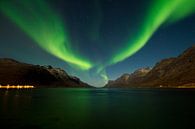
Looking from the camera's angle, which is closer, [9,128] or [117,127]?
[9,128]

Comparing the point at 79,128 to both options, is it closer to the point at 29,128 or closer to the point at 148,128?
the point at 29,128

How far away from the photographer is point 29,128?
36531 millimetres

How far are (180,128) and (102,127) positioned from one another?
43.0ft

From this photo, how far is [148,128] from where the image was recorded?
38.1m

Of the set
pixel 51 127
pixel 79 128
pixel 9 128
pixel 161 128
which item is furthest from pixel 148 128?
pixel 9 128

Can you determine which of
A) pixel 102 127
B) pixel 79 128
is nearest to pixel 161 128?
pixel 102 127

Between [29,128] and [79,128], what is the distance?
26.5ft

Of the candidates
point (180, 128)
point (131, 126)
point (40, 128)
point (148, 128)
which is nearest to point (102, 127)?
point (131, 126)

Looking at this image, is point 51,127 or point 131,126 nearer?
point 51,127

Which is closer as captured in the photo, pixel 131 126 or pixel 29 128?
pixel 29 128

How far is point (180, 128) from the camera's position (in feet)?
125

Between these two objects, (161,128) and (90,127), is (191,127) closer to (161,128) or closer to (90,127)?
(161,128)

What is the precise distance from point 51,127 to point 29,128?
11.4ft

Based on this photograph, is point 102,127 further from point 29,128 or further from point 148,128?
point 29,128
